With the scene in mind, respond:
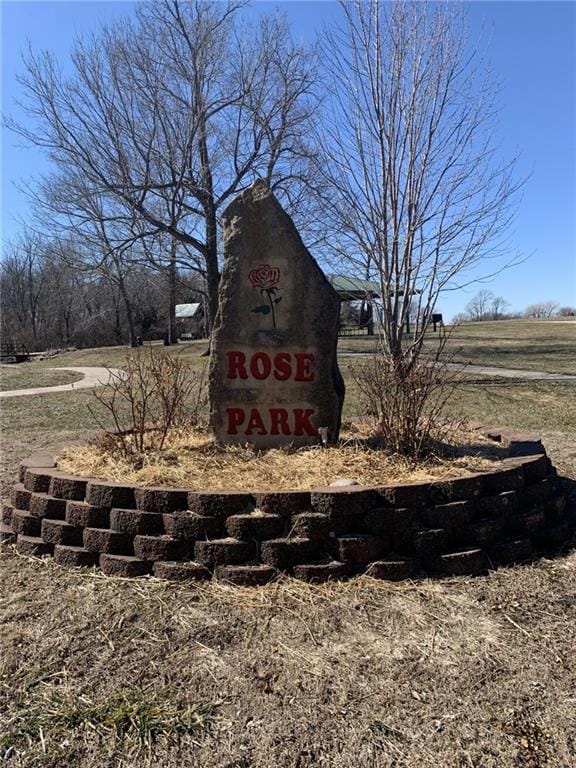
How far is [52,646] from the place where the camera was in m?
2.64

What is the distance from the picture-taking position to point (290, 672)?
2428mm

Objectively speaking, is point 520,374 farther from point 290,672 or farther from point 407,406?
point 290,672

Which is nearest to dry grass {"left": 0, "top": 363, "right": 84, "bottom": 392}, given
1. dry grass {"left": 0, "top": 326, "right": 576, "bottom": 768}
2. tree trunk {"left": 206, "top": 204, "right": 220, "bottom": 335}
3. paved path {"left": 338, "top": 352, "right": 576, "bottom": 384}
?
tree trunk {"left": 206, "top": 204, "right": 220, "bottom": 335}

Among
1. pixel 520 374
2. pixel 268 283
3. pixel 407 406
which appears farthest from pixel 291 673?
pixel 520 374

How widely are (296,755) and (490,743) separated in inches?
26.0

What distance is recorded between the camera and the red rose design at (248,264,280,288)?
14.9ft

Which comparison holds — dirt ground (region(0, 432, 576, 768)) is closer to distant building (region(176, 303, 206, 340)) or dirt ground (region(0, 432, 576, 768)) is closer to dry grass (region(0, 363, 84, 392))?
dry grass (region(0, 363, 84, 392))

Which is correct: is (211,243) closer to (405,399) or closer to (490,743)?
(405,399)

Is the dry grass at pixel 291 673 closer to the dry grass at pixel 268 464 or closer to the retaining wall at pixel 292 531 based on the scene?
the retaining wall at pixel 292 531

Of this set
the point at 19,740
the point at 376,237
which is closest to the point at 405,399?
the point at 19,740

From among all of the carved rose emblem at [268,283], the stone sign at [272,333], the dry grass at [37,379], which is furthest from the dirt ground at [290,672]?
the dry grass at [37,379]

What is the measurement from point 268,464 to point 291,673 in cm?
182

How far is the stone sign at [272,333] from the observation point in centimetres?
454

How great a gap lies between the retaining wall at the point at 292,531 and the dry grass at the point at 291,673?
0.38ft
